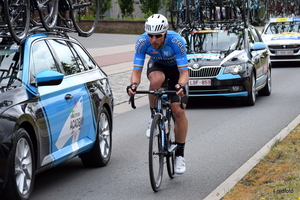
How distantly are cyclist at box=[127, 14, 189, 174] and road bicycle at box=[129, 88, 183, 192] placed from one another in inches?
3.2

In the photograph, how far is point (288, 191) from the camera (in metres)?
6.29

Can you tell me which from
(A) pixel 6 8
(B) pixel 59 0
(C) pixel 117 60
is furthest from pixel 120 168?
(C) pixel 117 60

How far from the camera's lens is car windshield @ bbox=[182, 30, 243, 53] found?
48.0ft

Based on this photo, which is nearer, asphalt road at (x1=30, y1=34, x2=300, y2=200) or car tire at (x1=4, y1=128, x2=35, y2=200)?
car tire at (x1=4, y1=128, x2=35, y2=200)

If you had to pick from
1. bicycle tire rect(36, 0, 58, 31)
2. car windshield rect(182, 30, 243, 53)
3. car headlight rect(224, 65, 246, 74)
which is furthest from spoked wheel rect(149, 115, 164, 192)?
car windshield rect(182, 30, 243, 53)

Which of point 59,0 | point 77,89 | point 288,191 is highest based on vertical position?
point 59,0

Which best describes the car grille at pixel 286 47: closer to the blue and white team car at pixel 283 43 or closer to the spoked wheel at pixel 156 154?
the blue and white team car at pixel 283 43

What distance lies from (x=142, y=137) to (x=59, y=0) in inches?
Result: 92.7

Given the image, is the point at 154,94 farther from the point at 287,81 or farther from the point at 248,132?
the point at 287,81

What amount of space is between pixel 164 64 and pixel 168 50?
0.30 m

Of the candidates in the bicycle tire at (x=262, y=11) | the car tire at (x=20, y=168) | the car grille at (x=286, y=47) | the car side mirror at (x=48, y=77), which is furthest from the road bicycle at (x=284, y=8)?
the car tire at (x=20, y=168)

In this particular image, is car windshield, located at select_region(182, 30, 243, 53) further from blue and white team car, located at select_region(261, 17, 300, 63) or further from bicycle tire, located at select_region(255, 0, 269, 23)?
blue and white team car, located at select_region(261, 17, 300, 63)

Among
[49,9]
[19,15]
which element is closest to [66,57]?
[19,15]

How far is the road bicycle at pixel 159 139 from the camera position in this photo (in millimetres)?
6666
